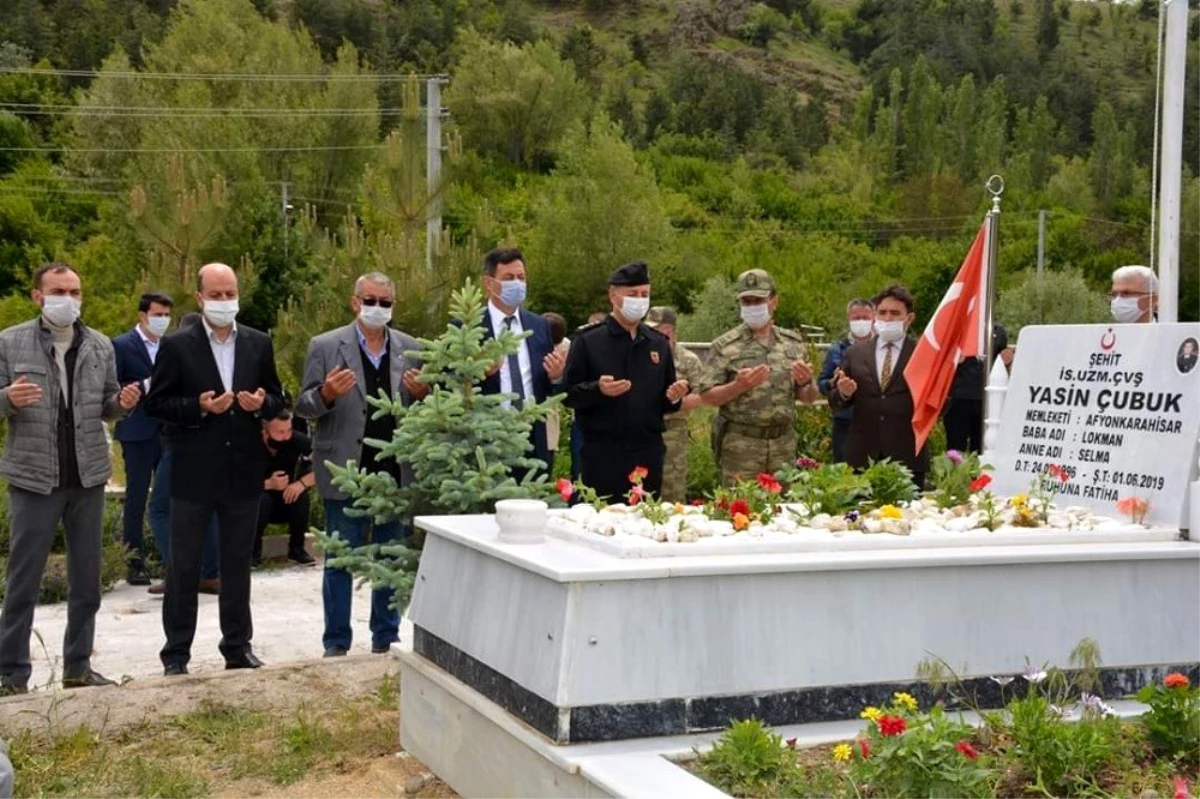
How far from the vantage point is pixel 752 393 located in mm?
8703

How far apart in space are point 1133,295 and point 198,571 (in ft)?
16.1

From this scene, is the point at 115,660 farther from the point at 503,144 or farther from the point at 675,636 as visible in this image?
the point at 503,144

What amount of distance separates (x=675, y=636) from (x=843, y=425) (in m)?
6.83

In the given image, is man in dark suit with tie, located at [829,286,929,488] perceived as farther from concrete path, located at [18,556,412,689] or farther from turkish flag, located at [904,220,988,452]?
concrete path, located at [18,556,412,689]

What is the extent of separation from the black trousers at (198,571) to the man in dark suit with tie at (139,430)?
9.97ft

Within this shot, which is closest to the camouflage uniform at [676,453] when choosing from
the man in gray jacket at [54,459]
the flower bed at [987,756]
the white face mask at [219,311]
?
the white face mask at [219,311]

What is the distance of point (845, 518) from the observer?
17.9ft

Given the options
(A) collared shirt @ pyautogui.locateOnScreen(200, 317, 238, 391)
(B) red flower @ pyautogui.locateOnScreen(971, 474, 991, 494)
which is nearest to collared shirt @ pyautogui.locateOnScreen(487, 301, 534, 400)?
(A) collared shirt @ pyautogui.locateOnScreen(200, 317, 238, 391)

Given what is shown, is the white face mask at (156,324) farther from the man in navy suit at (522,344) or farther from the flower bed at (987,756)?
the flower bed at (987,756)

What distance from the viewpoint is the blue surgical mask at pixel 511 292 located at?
309 inches

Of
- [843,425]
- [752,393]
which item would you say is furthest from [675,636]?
[843,425]

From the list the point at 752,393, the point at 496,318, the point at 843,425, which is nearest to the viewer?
the point at 496,318

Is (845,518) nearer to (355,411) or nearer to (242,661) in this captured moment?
(355,411)

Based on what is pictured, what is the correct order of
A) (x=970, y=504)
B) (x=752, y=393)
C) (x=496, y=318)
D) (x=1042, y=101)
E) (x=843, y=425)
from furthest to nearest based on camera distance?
1. (x=1042, y=101)
2. (x=843, y=425)
3. (x=752, y=393)
4. (x=496, y=318)
5. (x=970, y=504)
